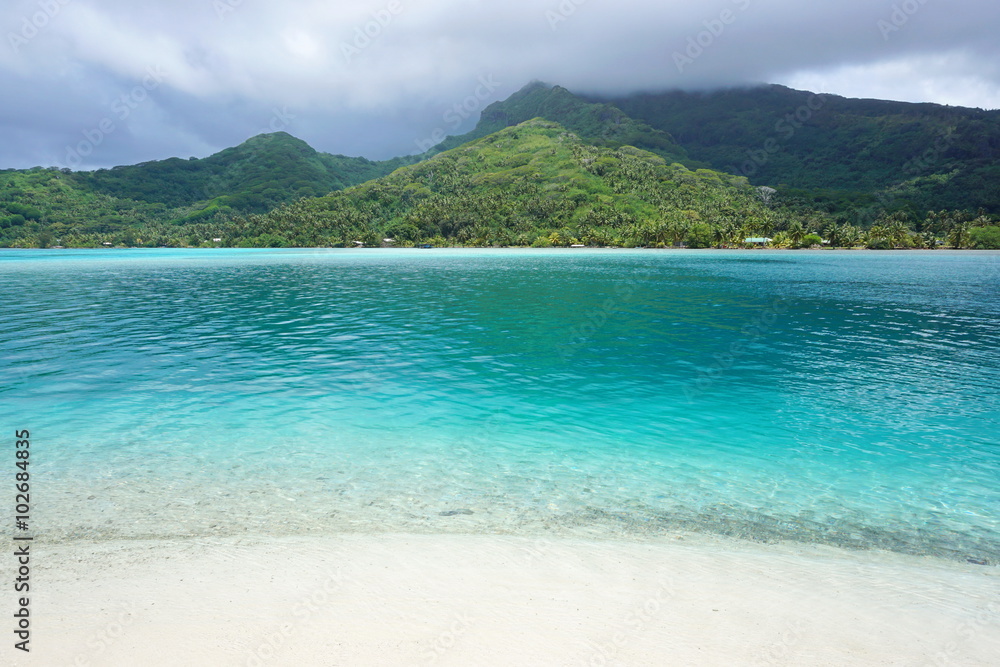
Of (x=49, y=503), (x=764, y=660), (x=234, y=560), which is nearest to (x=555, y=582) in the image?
(x=764, y=660)

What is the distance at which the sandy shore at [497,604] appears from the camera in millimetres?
6387

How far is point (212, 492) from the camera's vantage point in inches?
468

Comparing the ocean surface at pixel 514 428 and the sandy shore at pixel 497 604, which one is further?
the ocean surface at pixel 514 428

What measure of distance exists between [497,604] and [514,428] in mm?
8979

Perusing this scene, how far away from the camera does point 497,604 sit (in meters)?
7.53

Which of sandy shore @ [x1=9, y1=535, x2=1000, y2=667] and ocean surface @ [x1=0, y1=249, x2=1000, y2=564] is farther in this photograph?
ocean surface @ [x1=0, y1=249, x2=1000, y2=564]

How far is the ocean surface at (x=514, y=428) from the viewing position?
429 inches

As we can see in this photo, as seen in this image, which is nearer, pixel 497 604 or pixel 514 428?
pixel 497 604

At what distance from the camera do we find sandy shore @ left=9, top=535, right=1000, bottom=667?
639 centimetres

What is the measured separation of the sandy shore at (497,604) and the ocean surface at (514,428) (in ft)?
2.82

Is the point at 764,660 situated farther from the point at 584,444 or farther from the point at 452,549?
the point at 584,444

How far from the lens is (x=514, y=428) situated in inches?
647

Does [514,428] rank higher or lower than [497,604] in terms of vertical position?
lower

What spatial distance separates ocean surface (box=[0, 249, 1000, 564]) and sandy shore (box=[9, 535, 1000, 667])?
0.86 metres
